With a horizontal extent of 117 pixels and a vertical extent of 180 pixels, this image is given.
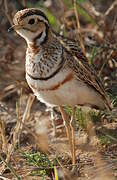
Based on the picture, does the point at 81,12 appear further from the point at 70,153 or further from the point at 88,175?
the point at 88,175

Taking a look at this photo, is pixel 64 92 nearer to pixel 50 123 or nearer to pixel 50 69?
pixel 50 69

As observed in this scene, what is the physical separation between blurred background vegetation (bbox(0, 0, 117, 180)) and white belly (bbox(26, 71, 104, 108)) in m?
0.21

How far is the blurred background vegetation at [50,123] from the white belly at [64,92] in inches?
8.1

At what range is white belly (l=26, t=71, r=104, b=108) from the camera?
3293 millimetres

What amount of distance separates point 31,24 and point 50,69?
1.04ft

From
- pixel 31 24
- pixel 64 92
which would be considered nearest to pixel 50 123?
pixel 64 92

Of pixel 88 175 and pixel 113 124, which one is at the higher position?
pixel 113 124

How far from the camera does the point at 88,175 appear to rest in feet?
11.0

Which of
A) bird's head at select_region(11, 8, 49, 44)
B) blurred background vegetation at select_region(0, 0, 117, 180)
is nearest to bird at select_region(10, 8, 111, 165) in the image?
bird's head at select_region(11, 8, 49, 44)

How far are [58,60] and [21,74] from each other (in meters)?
1.63

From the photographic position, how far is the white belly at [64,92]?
10.8 feet

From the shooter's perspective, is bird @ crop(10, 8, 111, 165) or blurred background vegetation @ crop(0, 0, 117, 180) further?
blurred background vegetation @ crop(0, 0, 117, 180)

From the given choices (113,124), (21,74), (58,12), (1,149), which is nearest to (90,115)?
(113,124)

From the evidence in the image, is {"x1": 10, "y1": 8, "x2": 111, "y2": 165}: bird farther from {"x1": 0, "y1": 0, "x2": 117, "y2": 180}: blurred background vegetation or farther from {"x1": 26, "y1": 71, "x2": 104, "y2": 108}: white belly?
{"x1": 0, "y1": 0, "x2": 117, "y2": 180}: blurred background vegetation
